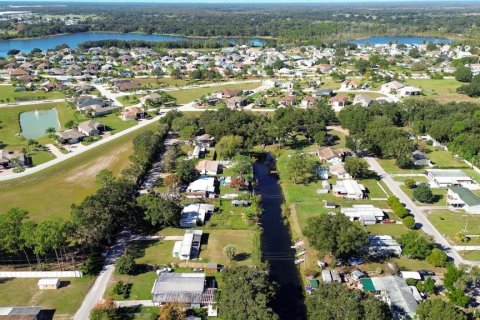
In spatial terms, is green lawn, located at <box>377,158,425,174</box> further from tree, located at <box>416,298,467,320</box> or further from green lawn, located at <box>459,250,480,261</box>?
tree, located at <box>416,298,467,320</box>

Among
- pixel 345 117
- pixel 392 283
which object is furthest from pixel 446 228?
pixel 345 117

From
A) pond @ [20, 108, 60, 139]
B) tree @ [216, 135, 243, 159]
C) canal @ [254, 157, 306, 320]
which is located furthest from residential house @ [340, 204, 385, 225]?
pond @ [20, 108, 60, 139]

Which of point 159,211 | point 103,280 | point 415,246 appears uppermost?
point 159,211

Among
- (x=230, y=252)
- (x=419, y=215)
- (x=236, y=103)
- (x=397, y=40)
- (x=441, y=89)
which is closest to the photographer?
(x=230, y=252)

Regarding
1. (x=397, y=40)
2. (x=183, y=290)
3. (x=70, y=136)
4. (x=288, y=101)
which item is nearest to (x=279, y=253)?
(x=183, y=290)

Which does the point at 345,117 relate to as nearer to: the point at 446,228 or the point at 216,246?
the point at 446,228

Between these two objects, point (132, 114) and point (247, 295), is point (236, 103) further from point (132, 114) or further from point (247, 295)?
point (247, 295)
